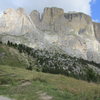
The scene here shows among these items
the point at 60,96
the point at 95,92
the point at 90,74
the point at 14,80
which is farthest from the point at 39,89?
the point at 90,74

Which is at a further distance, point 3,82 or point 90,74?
point 90,74

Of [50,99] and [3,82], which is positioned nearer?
[50,99]

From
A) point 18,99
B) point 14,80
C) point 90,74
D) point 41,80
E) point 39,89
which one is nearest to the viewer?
point 18,99

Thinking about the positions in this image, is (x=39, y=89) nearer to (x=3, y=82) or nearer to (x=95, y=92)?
(x=95, y=92)

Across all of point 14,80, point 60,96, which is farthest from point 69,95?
point 14,80

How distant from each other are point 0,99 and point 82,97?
4.88 meters

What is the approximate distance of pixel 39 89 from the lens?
62.7 ft

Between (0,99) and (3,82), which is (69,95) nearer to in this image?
(0,99)

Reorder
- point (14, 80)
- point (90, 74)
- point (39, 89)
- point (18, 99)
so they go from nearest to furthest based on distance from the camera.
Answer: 1. point (18, 99)
2. point (39, 89)
3. point (14, 80)
4. point (90, 74)

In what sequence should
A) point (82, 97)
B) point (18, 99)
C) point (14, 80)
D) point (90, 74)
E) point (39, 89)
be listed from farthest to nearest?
point (90, 74) → point (14, 80) → point (39, 89) → point (18, 99) → point (82, 97)

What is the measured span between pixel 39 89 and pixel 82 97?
535 centimetres

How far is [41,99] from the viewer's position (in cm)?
1486

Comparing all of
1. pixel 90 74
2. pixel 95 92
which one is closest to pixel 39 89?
pixel 95 92

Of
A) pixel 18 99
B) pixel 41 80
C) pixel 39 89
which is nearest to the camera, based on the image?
pixel 18 99
